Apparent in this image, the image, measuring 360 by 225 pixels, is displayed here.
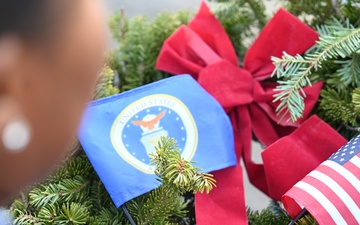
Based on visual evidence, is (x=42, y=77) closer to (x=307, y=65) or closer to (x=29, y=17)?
(x=29, y=17)

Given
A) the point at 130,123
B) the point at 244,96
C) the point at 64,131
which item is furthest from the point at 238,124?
the point at 64,131

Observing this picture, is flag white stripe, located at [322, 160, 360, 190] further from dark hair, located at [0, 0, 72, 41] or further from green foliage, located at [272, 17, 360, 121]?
dark hair, located at [0, 0, 72, 41]

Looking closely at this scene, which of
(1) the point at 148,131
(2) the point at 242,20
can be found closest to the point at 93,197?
(1) the point at 148,131

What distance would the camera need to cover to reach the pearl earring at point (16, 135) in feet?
0.83

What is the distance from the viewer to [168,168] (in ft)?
1.56

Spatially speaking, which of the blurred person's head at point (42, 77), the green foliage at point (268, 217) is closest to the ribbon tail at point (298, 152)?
the green foliage at point (268, 217)

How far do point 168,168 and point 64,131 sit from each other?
21cm

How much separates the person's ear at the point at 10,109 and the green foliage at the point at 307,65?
1.18 ft

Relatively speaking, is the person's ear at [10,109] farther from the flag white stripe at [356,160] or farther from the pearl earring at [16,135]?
the flag white stripe at [356,160]

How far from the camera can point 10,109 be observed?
252 millimetres

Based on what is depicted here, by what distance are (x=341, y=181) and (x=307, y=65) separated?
5.7 inches

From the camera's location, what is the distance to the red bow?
0.62m

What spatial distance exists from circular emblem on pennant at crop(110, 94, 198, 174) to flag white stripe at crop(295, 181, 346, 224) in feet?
0.38

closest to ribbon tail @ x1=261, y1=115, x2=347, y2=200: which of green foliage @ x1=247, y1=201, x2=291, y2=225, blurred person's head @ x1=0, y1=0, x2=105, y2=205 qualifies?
green foliage @ x1=247, y1=201, x2=291, y2=225
